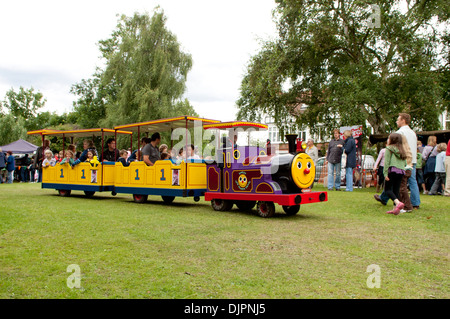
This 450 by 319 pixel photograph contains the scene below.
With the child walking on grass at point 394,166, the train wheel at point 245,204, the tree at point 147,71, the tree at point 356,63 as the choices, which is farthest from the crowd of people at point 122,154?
the tree at point 147,71

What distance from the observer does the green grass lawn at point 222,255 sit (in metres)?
3.40

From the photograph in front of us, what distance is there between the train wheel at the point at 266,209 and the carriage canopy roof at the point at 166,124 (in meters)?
2.94

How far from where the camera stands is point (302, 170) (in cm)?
815

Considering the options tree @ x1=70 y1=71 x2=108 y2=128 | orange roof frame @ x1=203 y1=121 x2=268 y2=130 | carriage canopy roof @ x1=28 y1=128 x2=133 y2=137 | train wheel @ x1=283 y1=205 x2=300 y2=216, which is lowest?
train wheel @ x1=283 y1=205 x2=300 y2=216

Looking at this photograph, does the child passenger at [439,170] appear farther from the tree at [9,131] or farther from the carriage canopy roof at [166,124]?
the tree at [9,131]

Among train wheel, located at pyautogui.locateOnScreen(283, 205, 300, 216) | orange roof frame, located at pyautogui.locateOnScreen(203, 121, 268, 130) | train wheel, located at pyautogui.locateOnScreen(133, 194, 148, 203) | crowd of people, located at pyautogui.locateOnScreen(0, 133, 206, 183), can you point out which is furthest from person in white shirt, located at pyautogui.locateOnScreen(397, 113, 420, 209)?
train wheel, located at pyautogui.locateOnScreen(133, 194, 148, 203)

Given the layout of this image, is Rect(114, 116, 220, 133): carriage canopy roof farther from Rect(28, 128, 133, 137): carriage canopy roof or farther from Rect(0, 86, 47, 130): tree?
Rect(0, 86, 47, 130): tree

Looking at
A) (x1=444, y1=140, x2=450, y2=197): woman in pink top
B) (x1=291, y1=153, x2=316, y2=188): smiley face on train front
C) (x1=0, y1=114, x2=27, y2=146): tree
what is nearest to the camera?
(x1=291, y1=153, x2=316, y2=188): smiley face on train front

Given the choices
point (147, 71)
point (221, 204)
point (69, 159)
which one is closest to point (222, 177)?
point (221, 204)

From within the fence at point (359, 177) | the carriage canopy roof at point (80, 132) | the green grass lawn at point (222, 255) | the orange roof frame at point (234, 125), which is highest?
the carriage canopy roof at point (80, 132)

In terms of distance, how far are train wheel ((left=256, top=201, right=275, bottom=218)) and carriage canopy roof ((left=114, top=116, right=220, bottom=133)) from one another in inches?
116

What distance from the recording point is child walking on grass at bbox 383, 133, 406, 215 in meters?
8.08

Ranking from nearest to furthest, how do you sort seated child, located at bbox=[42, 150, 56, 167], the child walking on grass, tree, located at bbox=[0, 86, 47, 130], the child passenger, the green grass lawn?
the green grass lawn < the child walking on grass < the child passenger < seated child, located at bbox=[42, 150, 56, 167] < tree, located at bbox=[0, 86, 47, 130]
